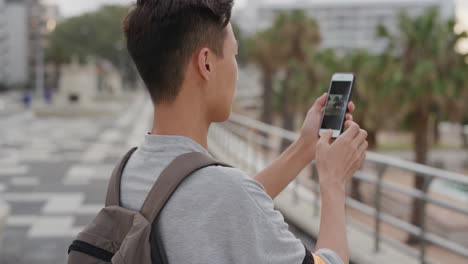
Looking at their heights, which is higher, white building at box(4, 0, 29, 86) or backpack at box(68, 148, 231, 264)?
backpack at box(68, 148, 231, 264)

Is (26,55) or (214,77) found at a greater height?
(214,77)

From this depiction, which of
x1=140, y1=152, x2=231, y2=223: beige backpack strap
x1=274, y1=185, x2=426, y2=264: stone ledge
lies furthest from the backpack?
x1=274, y1=185, x2=426, y2=264: stone ledge

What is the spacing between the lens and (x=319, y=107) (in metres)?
1.43

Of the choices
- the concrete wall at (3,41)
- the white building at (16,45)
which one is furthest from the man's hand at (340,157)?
the concrete wall at (3,41)

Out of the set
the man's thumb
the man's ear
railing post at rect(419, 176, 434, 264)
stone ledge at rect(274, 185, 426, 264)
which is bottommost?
stone ledge at rect(274, 185, 426, 264)

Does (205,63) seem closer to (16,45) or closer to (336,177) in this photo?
(336,177)

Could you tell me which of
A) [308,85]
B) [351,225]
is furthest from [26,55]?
[351,225]

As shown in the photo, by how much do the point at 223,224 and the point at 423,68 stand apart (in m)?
17.3

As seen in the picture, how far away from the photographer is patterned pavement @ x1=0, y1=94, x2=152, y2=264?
17.3ft

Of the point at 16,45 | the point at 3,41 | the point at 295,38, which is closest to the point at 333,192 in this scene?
the point at 295,38

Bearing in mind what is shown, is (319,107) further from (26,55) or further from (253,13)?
(253,13)

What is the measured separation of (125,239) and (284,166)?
0.57 m

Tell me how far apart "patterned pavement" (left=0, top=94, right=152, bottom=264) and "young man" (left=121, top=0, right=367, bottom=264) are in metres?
4.05

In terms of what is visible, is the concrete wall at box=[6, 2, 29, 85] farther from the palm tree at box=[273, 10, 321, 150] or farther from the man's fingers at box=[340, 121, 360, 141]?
the man's fingers at box=[340, 121, 360, 141]
